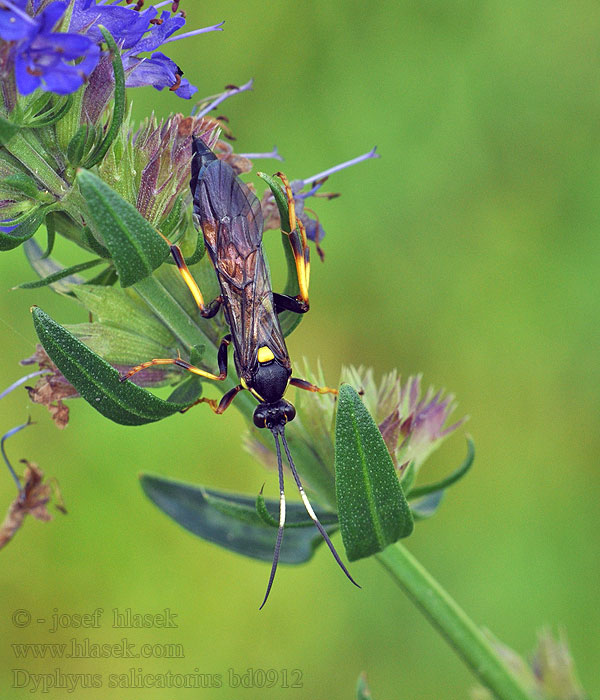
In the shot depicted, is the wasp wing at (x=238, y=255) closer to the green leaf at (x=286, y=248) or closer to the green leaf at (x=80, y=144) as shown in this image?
the green leaf at (x=286, y=248)

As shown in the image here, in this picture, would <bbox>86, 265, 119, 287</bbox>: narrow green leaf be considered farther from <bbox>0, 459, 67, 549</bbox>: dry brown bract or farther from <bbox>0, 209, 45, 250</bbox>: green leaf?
<bbox>0, 459, 67, 549</bbox>: dry brown bract

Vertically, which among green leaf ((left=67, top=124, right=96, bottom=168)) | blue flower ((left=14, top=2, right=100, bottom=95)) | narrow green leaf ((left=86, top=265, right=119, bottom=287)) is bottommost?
narrow green leaf ((left=86, top=265, right=119, bottom=287))

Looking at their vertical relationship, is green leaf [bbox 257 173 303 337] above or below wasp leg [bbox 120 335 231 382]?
above

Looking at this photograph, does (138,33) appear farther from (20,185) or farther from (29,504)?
(29,504)

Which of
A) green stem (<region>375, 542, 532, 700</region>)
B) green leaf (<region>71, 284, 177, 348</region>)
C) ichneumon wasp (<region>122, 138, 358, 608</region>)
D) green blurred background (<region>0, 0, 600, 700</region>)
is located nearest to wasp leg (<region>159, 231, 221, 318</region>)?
ichneumon wasp (<region>122, 138, 358, 608</region>)

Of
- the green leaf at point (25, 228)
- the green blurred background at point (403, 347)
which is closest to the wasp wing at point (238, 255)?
the green leaf at point (25, 228)

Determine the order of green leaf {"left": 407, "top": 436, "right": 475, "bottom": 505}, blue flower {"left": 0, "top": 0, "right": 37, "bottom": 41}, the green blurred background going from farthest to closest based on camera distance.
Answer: the green blurred background
green leaf {"left": 407, "top": 436, "right": 475, "bottom": 505}
blue flower {"left": 0, "top": 0, "right": 37, "bottom": 41}

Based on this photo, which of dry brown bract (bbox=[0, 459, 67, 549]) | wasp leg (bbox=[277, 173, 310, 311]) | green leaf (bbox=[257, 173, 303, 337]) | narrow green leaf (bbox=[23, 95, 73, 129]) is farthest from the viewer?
dry brown bract (bbox=[0, 459, 67, 549])

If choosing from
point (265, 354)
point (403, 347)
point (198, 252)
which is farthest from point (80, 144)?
point (403, 347)
